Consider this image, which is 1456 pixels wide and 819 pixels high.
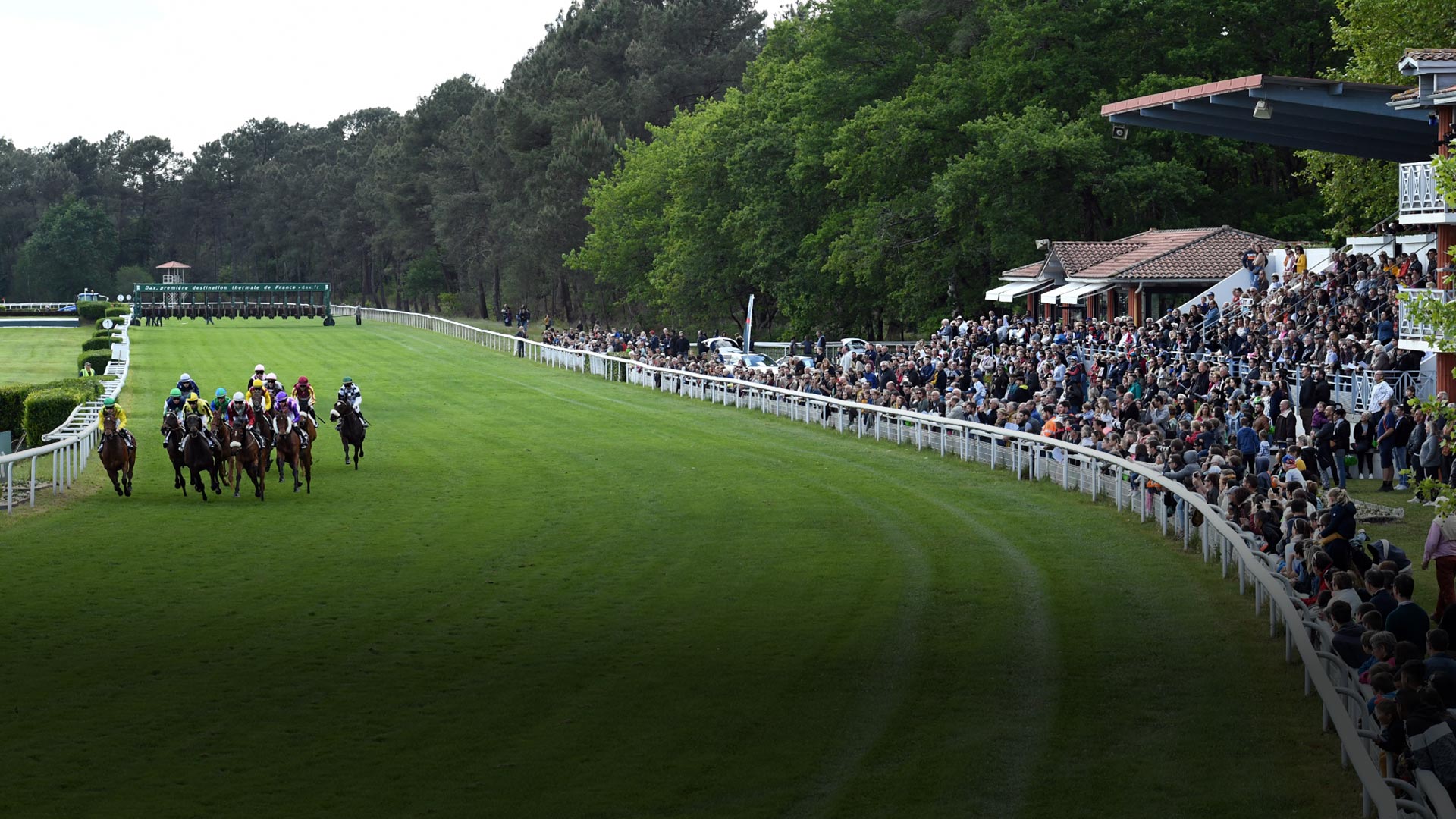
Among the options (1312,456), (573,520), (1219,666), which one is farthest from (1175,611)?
(573,520)

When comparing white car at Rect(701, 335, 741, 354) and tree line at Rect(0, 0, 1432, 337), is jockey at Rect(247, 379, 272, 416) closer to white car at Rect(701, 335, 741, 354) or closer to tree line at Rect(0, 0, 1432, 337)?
tree line at Rect(0, 0, 1432, 337)

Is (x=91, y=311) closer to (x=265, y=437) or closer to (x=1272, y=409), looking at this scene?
(x=265, y=437)

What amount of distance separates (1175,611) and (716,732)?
184 inches

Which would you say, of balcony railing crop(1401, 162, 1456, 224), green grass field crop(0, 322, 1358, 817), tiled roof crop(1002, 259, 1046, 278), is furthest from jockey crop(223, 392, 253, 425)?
tiled roof crop(1002, 259, 1046, 278)

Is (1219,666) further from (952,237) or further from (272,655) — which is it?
(952,237)

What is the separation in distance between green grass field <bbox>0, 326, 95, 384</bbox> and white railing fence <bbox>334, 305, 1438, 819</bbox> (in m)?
16.1

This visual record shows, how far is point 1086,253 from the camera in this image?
1319 inches

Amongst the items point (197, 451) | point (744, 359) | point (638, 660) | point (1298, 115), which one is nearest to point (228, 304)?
point (744, 359)

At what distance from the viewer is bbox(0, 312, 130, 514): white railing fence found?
17.0 m

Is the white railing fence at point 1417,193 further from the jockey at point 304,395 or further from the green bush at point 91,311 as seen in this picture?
the green bush at point 91,311

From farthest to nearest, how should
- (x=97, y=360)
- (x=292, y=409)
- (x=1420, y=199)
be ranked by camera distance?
(x=97, y=360)
(x=1420, y=199)
(x=292, y=409)

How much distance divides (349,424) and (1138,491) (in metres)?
11.0

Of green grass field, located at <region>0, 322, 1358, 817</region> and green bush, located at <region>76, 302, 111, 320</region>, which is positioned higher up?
green bush, located at <region>76, 302, 111, 320</region>

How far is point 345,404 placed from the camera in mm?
21172
